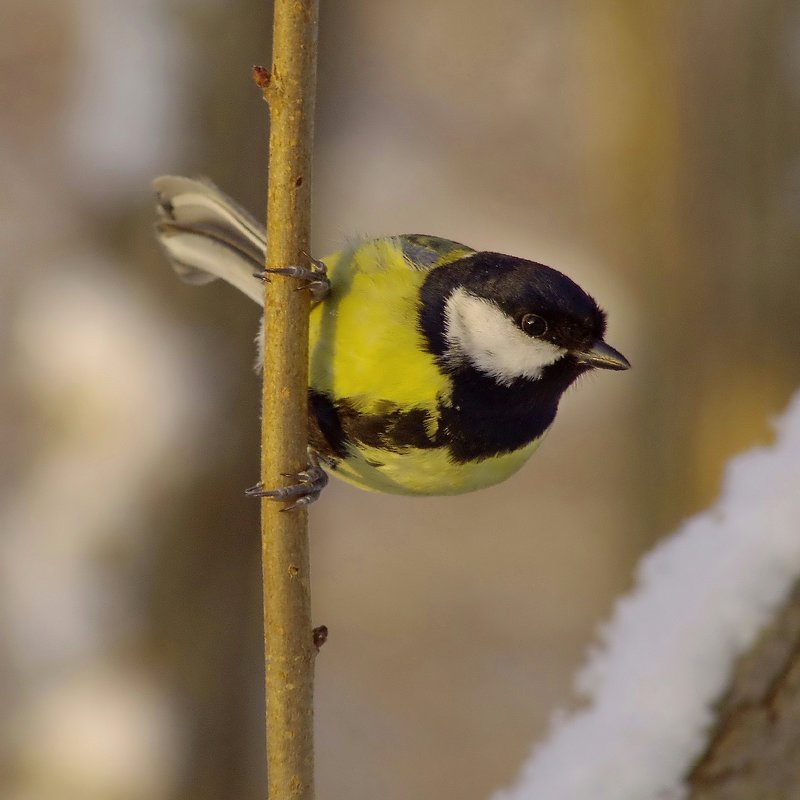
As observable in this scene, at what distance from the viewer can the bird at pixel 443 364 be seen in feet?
4.06

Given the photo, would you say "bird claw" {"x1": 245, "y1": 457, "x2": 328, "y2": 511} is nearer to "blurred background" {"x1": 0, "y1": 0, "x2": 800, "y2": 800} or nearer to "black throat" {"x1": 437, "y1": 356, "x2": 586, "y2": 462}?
"black throat" {"x1": 437, "y1": 356, "x2": 586, "y2": 462}

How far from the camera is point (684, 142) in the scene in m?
3.76

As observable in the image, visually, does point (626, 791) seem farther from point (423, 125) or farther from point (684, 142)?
point (423, 125)

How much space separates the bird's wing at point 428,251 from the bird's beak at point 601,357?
0.79 feet

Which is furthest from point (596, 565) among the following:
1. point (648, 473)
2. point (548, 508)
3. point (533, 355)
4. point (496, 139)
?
point (533, 355)

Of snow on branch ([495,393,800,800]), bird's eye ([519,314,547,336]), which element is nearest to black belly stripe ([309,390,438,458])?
bird's eye ([519,314,547,336])

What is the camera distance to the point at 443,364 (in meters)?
1.25

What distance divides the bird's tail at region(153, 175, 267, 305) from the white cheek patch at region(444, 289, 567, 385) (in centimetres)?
34

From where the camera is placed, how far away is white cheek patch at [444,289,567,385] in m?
1.25

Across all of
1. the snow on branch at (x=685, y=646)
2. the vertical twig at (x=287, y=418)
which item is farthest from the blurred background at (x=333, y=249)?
the snow on branch at (x=685, y=646)

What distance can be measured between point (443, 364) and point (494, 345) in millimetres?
70

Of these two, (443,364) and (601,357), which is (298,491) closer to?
(443,364)

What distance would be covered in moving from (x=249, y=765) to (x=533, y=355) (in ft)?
7.02

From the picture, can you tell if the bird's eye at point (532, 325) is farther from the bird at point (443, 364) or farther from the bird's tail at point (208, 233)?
the bird's tail at point (208, 233)
